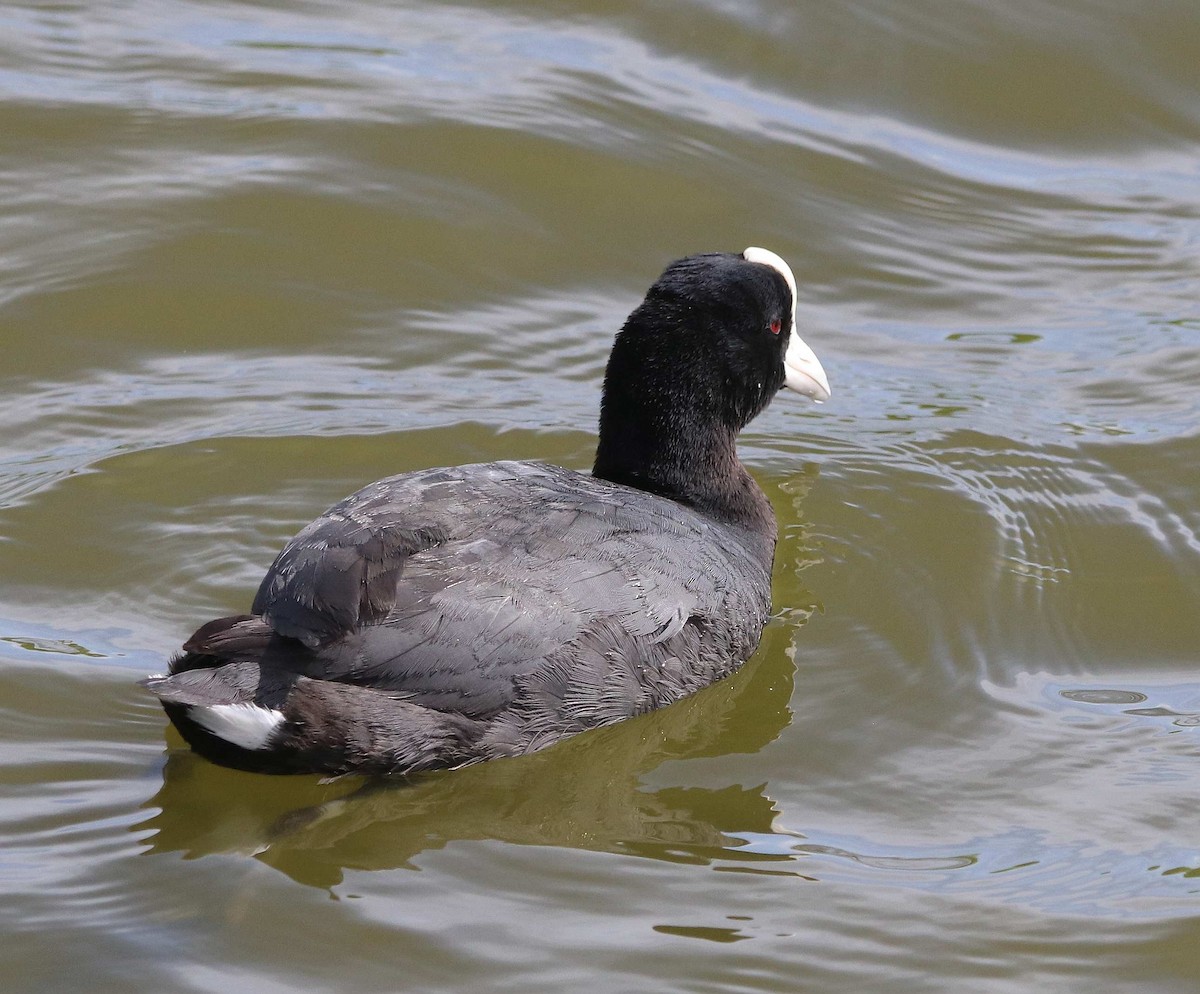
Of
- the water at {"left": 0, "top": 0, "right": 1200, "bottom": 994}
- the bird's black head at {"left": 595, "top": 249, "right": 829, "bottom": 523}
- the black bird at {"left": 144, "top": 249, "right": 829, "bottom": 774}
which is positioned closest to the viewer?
the water at {"left": 0, "top": 0, "right": 1200, "bottom": 994}

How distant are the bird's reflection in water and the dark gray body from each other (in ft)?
0.34

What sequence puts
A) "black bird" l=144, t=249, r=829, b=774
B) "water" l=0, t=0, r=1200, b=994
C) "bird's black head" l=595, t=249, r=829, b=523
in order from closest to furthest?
"water" l=0, t=0, r=1200, b=994 < "black bird" l=144, t=249, r=829, b=774 < "bird's black head" l=595, t=249, r=829, b=523

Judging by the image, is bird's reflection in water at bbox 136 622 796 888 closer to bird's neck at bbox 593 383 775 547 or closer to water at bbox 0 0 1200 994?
water at bbox 0 0 1200 994

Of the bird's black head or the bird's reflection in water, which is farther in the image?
the bird's black head

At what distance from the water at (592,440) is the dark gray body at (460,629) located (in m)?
0.19

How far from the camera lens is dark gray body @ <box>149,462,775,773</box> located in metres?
4.17

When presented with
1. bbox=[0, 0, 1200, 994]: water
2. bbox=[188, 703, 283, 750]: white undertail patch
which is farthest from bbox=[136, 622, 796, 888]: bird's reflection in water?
bbox=[188, 703, 283, 750]: white undertail patch

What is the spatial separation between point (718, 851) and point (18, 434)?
321 cm

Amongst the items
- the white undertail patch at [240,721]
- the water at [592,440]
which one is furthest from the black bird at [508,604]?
the water at [592,440]

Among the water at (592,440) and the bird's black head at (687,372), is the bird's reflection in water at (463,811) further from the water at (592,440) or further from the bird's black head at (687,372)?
the bird's black head at (687,372)

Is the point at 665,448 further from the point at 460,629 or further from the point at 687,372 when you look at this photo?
the point at 460,629

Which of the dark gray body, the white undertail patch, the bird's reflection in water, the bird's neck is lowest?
the bird's reflection in water

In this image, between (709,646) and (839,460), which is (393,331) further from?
(709,646)

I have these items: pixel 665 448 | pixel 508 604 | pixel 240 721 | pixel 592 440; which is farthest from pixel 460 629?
pixel 592 440
